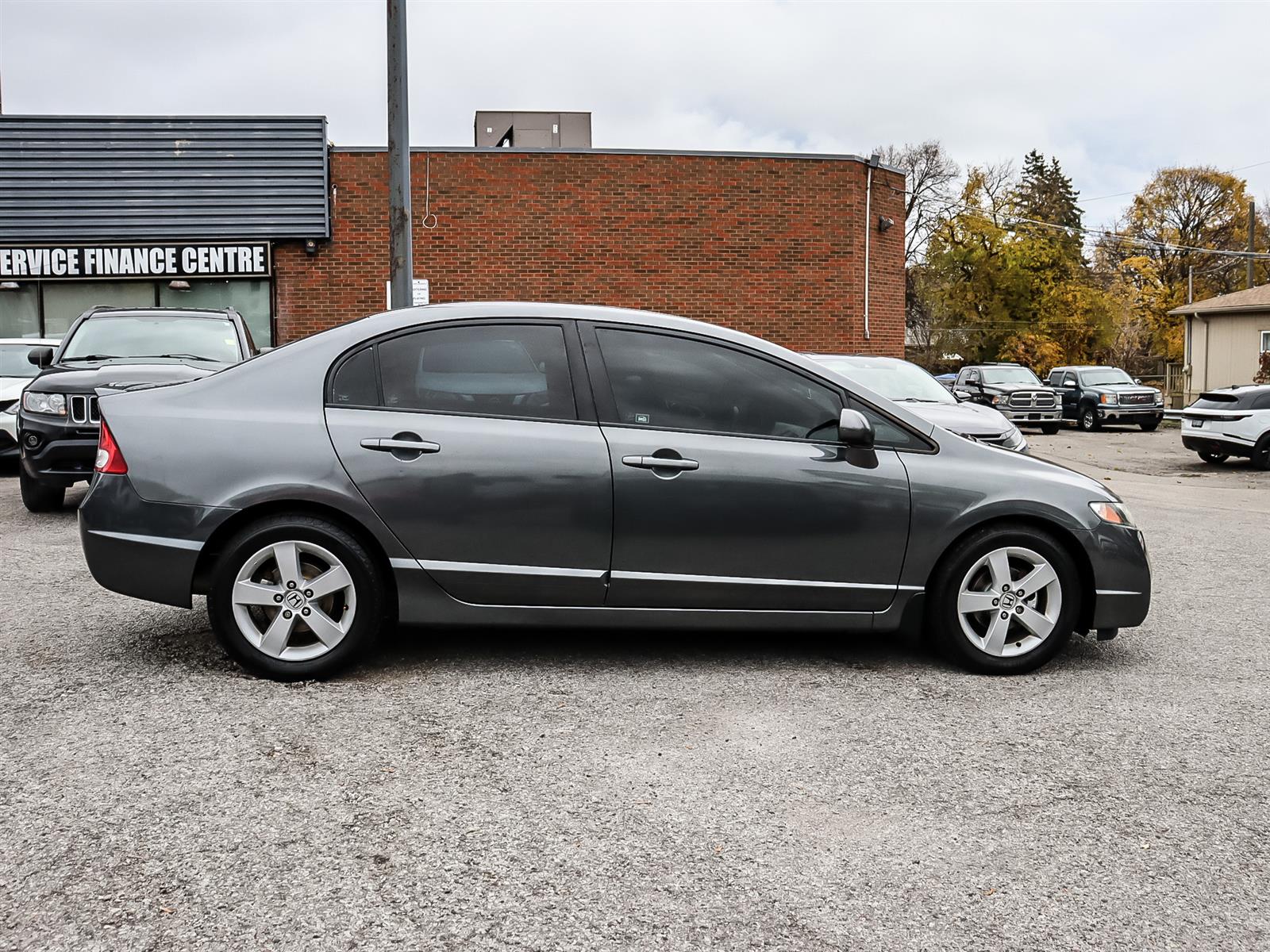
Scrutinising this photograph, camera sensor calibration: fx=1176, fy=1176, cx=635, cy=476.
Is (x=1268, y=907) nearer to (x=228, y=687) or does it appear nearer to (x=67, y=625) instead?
(x=228, y=687)

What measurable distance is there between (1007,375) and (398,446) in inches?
1054

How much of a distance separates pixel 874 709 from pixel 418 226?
17.7 m

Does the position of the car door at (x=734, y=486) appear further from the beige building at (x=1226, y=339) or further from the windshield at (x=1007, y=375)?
the beige building at (x=1226, y=339)

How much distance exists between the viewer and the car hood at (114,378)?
9.09 metres

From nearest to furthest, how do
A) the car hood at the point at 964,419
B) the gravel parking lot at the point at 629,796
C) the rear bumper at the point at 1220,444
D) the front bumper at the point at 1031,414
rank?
the gravel parking lot at the point at 629,796 → the car hood at the point at 964,419 → the rear bumper at the point at 1220,444 → the front bumper at the point at 1031,414

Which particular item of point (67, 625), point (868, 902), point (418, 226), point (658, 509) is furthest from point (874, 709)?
point (418, 226)

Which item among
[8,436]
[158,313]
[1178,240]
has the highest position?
[1178,240]

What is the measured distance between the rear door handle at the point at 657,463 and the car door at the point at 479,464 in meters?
0.11

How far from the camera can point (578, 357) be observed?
5.02m

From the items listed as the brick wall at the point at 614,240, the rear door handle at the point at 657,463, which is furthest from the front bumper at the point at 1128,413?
the rear door handle at the point at 657,463

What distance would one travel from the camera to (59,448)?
9156mm

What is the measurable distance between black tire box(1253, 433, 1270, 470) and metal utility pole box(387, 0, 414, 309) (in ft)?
43.1

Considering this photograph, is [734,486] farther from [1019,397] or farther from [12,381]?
[1019,397]

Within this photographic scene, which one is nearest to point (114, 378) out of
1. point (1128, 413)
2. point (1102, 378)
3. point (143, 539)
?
point (143, 539)
